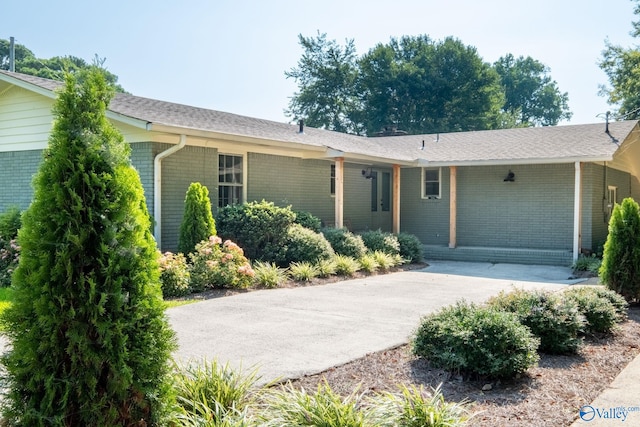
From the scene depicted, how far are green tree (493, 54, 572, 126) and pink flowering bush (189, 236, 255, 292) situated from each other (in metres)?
47.7

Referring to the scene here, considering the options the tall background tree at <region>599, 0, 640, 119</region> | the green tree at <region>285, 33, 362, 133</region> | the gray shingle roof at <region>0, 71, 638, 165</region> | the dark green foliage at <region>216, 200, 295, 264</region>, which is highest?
the green tree at <region>285, 33, 362, 133</region>

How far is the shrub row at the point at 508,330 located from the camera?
14.7 feet

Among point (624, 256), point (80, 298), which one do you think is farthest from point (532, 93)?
point (80, 298)

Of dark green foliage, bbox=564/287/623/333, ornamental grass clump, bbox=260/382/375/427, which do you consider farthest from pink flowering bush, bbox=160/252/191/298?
dark green foliage, bbox=564/287/623/333

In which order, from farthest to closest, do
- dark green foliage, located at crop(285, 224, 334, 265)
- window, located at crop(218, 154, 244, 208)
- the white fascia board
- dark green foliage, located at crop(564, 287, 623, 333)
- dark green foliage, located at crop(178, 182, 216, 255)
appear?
the white fascia board
window, located at crop(218, 154, 244, 208)
dark green foliage, located at crop(285, 224, 334, 265)
dark green foliage, located at crop(178, 182, 216, 255)
dark green foliage, located at crop(564, 287, 623, 333)

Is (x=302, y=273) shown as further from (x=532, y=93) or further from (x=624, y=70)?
(x=532, y=93)

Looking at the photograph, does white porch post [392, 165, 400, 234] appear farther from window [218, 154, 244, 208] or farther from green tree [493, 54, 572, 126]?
green tree [493, 54, 572, 126]

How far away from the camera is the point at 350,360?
5074 mm

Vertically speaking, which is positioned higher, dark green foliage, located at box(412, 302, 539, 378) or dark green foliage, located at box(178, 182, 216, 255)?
dark green foliage, located at box(178, 182, 216, 255)

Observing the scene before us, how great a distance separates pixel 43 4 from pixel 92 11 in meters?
3.91

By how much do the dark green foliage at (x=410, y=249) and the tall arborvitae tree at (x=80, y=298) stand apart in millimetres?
11879

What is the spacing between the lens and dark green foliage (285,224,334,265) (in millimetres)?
11469

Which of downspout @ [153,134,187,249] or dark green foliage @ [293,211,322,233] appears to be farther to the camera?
dark green foliage @ [293,211,322,233]

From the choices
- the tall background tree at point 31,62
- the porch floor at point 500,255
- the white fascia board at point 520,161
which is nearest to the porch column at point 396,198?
the white fascia board at point 520,161
